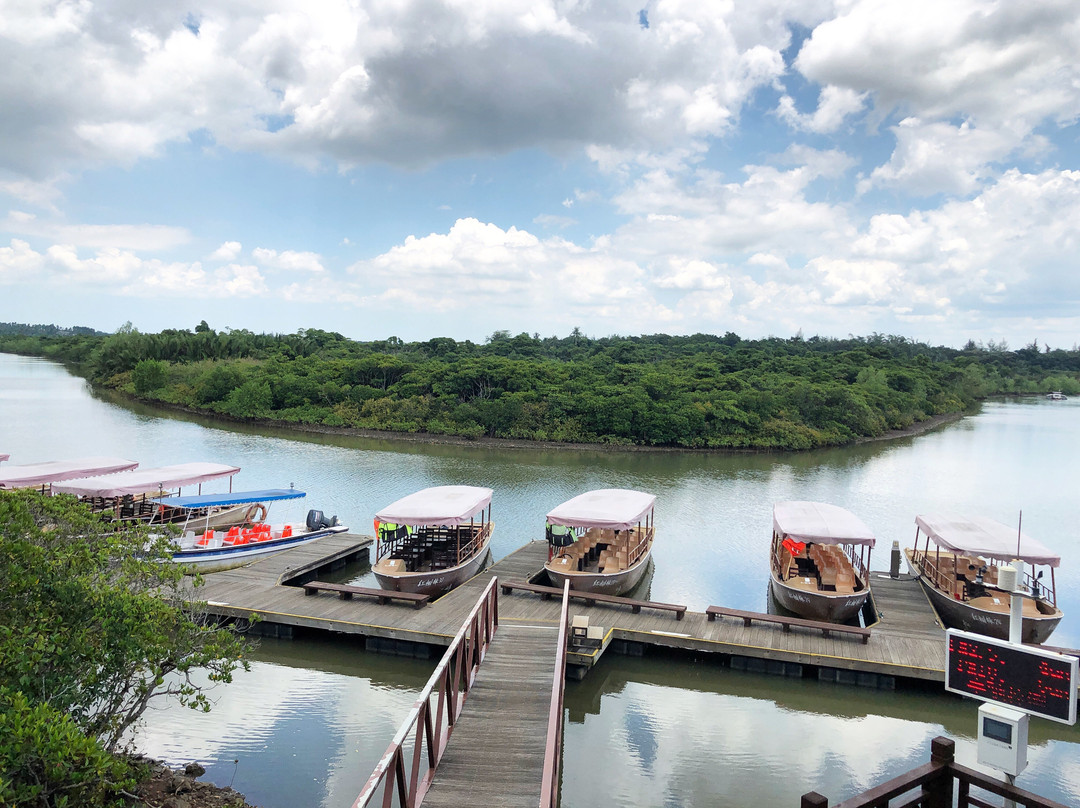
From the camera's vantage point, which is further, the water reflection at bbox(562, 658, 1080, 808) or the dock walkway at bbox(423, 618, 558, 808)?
the water reflection at bbox(562, 658, 1080, 808)

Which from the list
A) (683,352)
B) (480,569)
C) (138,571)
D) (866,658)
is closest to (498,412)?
(480,569)

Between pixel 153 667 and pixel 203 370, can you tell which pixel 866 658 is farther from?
pixel 203 370

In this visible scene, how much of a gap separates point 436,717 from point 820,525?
1073 cm

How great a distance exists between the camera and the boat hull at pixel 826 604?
1471 cm

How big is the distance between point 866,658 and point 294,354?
6883 cm

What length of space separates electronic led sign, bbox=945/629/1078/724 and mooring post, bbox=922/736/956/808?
0.48 m

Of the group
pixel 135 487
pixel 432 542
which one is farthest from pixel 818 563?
pixel 135 487

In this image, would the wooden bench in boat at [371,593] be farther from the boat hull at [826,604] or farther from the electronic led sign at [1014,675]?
the electronic led sign at [1014,675]

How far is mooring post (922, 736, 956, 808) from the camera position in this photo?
6.11m

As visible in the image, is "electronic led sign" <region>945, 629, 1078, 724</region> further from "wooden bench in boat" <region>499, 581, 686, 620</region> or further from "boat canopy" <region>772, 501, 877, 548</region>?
"boat canopy" <region>772, 501, 877, 548</region>

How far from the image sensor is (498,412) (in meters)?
47.9

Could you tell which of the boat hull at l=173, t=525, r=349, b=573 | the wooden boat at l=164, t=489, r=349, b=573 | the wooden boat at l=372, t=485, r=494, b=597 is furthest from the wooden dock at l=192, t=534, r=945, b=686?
the wooden boat at l=164, t=489, r=349, b=573

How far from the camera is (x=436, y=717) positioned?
8.34 metres

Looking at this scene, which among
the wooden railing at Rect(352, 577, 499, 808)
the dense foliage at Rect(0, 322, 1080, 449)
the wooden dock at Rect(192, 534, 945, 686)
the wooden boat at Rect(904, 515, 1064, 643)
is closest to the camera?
the wooden railing at Rect(352, 577, 499, 808)
